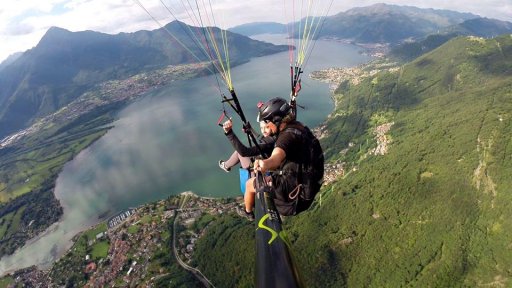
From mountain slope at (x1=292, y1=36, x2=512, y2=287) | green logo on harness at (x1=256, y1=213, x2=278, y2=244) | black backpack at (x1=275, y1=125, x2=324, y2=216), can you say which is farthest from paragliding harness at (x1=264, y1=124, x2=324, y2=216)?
mountain slope at (x1=292, y1=36, x2=512, y2=287)

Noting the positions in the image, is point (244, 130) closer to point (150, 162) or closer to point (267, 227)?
point (267, 227)

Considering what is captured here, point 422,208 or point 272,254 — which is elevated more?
point 272,254

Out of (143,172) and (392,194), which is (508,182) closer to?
(392,194)

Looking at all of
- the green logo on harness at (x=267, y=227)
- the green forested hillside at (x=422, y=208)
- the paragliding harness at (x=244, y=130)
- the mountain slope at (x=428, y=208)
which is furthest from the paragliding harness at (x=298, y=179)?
the mountain slope at (x=428, y=208)

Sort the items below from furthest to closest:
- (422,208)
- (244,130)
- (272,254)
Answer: (422,208)
(244,130)
(272,254)

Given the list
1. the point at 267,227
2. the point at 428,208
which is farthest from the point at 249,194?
the point at 428,208
